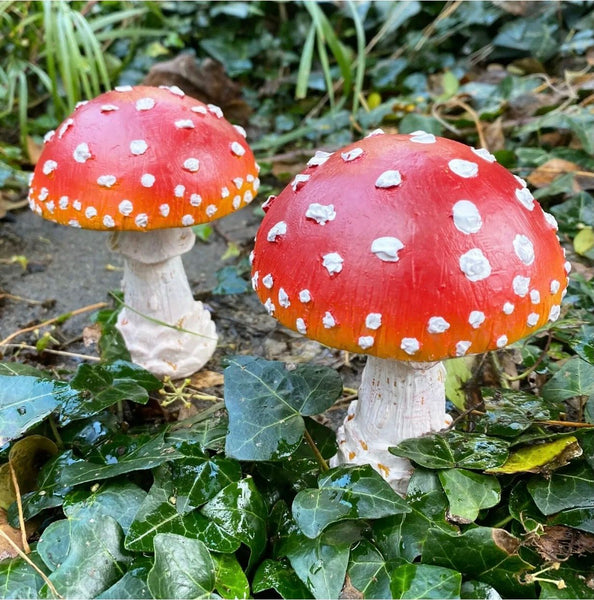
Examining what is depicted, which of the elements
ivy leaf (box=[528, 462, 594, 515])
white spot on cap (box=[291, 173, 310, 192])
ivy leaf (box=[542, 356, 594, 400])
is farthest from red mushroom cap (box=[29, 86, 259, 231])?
ivy leaf (box=[528, 462, 594, 515])

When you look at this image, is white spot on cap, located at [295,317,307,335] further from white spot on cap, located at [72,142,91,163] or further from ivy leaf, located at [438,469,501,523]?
white spot on cap, located at [72,142,91,163]

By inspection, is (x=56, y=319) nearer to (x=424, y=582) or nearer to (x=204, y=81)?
(x=424, y=582)

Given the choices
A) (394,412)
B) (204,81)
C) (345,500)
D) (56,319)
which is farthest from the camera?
(204,81)

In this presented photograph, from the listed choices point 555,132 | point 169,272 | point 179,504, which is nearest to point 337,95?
point 555,132

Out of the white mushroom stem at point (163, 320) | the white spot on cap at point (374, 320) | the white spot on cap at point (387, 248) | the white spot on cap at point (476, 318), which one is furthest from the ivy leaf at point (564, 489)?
the white mushroom stem at point (163, 320)

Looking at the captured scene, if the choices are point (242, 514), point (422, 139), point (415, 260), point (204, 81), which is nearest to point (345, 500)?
point (242, 514)

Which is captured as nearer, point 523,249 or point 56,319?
point 523,249

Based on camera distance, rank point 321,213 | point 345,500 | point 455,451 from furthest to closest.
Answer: point 455,451, point 345,500, point 321,213

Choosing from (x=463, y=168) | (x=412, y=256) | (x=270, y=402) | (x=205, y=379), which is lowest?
(x=205, y=379)
